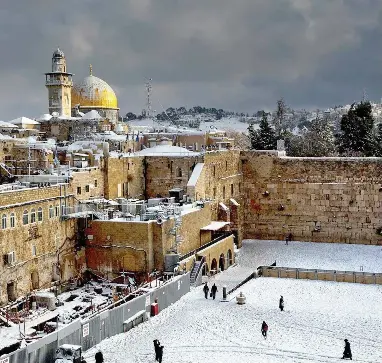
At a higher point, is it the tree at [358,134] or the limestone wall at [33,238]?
the tree at [358,134]

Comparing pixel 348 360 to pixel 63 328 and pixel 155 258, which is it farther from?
pixel 155 258

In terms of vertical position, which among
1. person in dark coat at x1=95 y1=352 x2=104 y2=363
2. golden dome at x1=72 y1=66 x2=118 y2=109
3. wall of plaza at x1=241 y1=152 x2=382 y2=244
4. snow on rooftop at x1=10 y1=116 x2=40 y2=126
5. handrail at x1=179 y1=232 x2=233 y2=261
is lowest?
person in dark coat at x1=95 y1=352 x2=104 y2=363

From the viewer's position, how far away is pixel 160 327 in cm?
2542

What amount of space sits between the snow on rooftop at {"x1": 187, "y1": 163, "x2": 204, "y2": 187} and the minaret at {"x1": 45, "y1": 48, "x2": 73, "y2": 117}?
68.9 ft

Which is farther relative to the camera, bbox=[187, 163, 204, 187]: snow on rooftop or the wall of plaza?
the wall of plaza

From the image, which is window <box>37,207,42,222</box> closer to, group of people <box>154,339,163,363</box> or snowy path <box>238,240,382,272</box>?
group of people <box>154,339,163,363</box>

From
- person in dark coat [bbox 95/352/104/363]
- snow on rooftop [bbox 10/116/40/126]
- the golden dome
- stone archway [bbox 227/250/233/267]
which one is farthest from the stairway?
the golden dome

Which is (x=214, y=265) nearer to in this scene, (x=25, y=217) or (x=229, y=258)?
(x=229, y=258)

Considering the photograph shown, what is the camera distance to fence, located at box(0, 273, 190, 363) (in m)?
20.4

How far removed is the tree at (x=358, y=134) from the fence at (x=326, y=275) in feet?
91.8

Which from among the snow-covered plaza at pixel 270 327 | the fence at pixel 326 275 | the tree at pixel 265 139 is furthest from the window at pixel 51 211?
the tree at pixel 265 139

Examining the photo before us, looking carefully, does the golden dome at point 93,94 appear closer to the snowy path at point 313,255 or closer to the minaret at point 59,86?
the minaret at point 59,86

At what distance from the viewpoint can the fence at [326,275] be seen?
32969 millimetres

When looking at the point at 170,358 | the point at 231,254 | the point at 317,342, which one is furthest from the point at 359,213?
the point at 170,358
